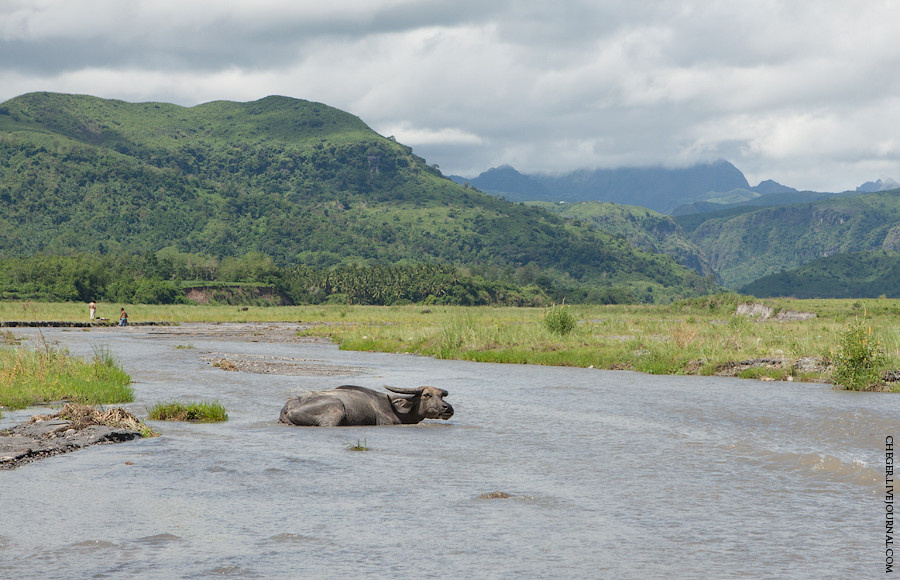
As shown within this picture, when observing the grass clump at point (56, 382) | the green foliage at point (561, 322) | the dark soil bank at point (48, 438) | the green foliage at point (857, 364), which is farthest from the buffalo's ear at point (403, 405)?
the green foliage at point (561, 322)

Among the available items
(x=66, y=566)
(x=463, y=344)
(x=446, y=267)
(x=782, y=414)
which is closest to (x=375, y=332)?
(x=463, y=344)

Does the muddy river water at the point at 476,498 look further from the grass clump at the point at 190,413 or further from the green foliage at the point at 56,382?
the green foliage at the point at 56,382

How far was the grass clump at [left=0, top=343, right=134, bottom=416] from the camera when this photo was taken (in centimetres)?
1895

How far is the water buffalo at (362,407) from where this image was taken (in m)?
16.3

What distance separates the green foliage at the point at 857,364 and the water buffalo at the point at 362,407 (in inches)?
526

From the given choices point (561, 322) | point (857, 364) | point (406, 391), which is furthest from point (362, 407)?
point (561, 322)

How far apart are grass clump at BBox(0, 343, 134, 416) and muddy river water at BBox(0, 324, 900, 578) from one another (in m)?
0.88

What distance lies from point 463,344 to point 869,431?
84.0 ft

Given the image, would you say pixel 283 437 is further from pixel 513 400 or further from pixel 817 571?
pixel 817 571

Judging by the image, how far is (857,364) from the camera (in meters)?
24.4

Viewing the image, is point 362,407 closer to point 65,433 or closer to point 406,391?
point 406,391

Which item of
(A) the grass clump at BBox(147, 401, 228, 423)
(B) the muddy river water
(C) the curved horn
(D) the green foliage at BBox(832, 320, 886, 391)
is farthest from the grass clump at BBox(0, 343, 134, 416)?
(D) the green foliage at BBox(832, 320, 886, 391)

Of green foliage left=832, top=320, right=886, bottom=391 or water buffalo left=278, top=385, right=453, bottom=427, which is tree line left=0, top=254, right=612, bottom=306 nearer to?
water buffalo left=278, top=385, right=453, bottom=427

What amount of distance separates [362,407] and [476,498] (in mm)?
7005
